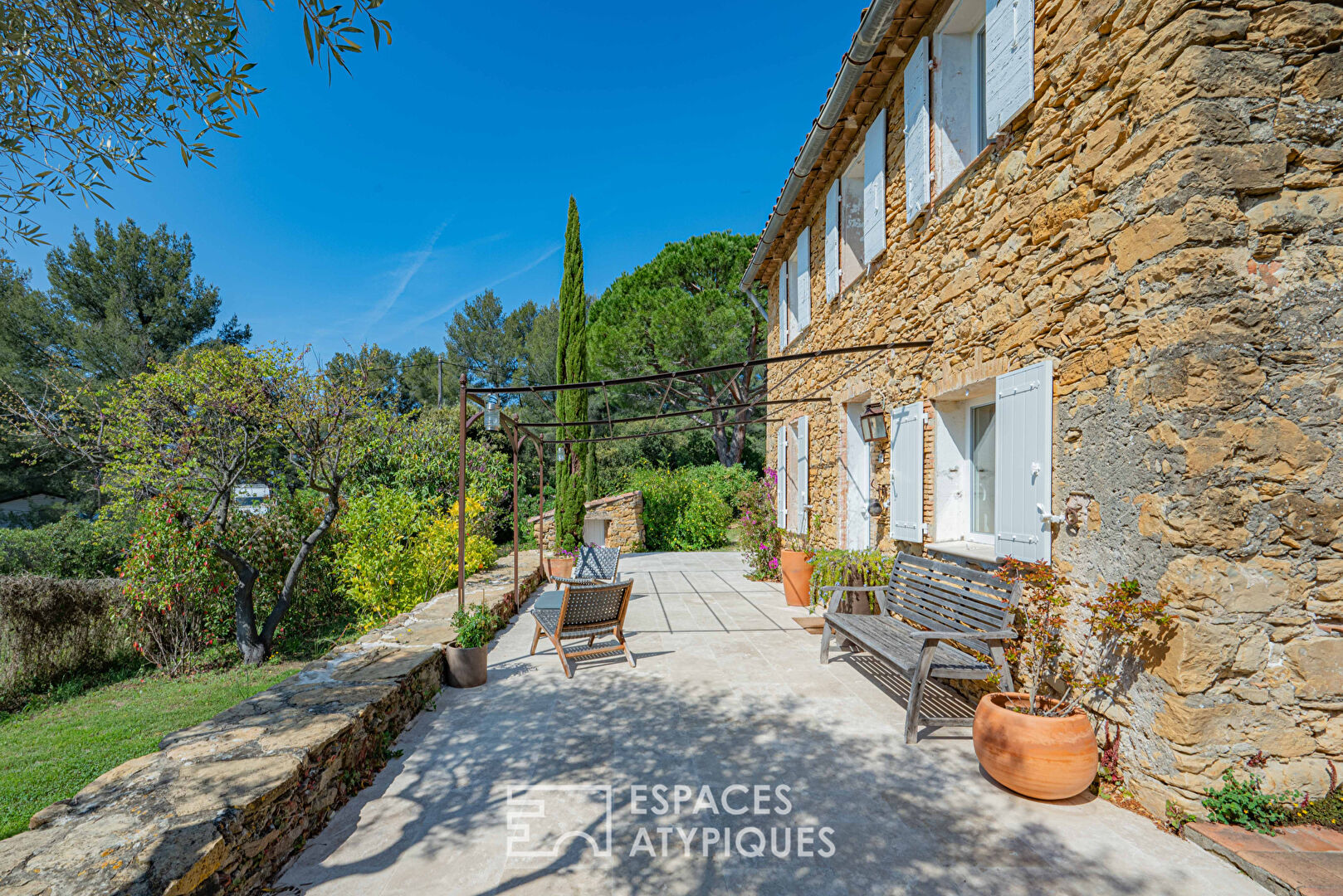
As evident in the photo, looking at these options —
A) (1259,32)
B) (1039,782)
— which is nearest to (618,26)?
(1259,32)

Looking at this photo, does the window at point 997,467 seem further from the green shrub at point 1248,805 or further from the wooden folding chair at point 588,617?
the wooden folding chair at point 588,617

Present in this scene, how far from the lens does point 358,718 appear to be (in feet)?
9.34

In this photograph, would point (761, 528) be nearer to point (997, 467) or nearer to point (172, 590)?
point (997, 467)

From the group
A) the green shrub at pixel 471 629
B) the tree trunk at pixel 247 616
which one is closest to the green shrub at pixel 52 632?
the tree trunk at pixel 247 616

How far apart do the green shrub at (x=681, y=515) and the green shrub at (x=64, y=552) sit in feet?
30.9

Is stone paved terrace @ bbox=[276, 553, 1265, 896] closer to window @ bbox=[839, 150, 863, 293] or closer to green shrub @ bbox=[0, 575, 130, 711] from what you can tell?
window @ bbox=[839, 150, 863, 293]

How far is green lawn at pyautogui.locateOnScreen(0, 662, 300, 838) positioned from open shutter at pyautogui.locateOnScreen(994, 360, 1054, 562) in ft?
18.9

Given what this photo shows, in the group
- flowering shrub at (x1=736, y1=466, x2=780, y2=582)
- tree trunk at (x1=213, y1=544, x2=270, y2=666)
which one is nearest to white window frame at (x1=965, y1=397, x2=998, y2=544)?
flowering shrub at (x1=736, y1=466, x2=780, y2=582)

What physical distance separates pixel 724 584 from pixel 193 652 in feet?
22.7

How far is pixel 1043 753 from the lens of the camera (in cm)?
253

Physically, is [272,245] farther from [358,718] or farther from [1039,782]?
[1039,782]

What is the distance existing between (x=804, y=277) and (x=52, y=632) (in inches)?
393

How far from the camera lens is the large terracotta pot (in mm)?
2525

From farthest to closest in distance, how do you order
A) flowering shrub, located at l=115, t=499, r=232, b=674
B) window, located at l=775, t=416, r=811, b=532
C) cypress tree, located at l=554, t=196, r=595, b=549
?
cypress tree, located at l=554, t=196, r=595, b=549, window, located at l=775, t=416, r=811, b=532, flowering shrub, located at l=115, t=499, r=232, b=674
